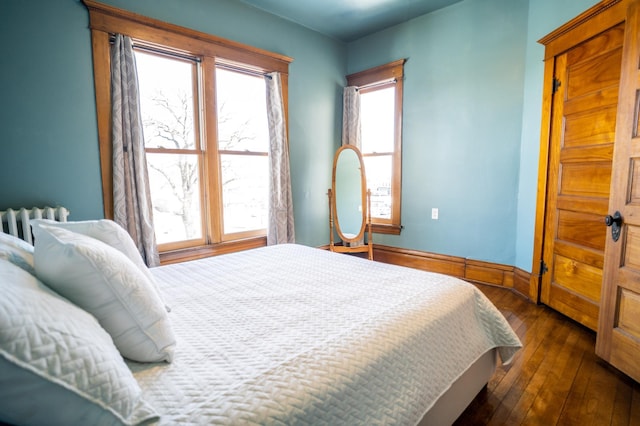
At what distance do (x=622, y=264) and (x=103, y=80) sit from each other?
3640 millimetres

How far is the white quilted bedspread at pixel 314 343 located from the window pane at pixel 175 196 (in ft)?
4.03

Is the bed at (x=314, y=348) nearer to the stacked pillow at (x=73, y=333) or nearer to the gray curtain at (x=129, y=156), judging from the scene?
the stacked pillow at (x=73, y=333)

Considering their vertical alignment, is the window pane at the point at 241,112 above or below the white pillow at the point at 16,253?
above

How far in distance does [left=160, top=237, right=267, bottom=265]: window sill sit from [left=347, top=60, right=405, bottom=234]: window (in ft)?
5.09

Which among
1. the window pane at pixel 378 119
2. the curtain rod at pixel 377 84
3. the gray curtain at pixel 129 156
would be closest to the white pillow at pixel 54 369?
the gray curtain at pixel 129 156

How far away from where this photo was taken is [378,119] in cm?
408

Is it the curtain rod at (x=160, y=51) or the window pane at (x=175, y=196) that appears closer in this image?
the curtain rod at (x=160, y=51)

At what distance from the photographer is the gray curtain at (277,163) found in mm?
3459

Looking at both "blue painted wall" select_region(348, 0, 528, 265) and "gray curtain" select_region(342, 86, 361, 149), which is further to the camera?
"gray curtain" select_region(342, 86, 361, 149)

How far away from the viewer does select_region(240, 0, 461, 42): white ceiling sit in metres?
3.29

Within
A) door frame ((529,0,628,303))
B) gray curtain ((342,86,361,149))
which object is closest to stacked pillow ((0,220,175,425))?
door frame ((529,0,628,303))

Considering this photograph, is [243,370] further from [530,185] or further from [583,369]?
[530,185]

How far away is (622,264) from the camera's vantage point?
1.78 meters

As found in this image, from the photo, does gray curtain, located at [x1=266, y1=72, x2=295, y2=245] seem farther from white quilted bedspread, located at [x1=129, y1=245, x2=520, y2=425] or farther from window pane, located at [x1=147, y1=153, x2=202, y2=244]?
white quilted bedspread, located at [x1=129, y1=245, x2=520, y2=425]
